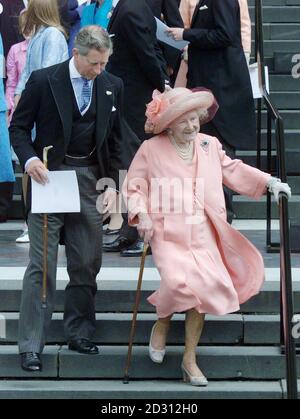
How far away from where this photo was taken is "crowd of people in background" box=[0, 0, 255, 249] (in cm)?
930

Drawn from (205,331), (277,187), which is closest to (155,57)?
(277,187)

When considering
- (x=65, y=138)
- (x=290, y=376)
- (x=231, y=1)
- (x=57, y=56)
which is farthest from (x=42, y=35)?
(x=290, y=376)

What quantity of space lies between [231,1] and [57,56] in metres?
1.31

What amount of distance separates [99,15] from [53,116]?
2.89m

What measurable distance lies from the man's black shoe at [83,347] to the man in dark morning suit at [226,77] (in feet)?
6.83

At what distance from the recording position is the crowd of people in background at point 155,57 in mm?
9305

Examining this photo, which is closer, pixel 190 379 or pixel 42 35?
pixel 190 379

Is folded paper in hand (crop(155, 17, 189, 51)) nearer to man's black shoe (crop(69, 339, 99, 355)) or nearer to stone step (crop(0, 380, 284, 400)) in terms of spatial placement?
man's black shoe (crop(69, 339, 99, 355))

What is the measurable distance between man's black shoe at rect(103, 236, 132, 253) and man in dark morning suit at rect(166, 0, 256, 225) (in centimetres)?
80

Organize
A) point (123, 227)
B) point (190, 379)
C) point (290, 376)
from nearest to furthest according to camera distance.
→ point (290, 376)
point (190, 379)
point (123, 227)

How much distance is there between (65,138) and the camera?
7.76m

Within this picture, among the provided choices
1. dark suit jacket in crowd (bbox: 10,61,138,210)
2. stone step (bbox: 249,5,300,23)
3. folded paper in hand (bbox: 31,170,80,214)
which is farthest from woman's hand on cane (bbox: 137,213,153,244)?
stone step (bbox: 249,5,300,23)

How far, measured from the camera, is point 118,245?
31.2 ft
